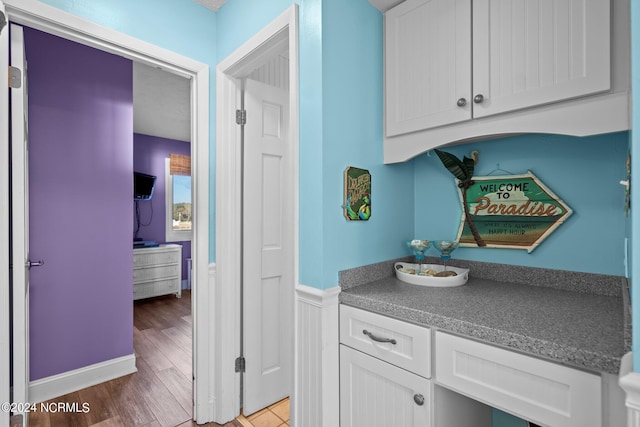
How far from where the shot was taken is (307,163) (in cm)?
137

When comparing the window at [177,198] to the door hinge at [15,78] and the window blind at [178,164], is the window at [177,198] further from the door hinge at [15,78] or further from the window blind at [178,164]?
the door hinge at [15,78]

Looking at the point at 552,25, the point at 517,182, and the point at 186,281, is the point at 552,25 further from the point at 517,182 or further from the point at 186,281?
the point at 186,281

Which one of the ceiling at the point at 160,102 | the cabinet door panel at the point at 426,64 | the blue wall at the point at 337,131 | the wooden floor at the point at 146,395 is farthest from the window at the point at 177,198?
the cabinet door panel at the point at 426,64

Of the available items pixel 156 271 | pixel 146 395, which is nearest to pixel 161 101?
pixel 156 271

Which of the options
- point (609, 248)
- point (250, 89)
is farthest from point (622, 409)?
Answer: point (250, 89)

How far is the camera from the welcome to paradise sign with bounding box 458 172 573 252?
136 centimetres

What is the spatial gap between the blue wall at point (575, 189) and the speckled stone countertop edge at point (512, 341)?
26.0 inches

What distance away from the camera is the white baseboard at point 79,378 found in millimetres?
2084

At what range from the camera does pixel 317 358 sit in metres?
1.30

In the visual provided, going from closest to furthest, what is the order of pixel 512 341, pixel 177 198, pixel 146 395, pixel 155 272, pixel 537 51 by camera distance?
pixel 512 341 → pixel 537 51 → pixel 146 395 → pixel 155 272 → pixel 177 198

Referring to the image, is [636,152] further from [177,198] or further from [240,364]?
[177,198]

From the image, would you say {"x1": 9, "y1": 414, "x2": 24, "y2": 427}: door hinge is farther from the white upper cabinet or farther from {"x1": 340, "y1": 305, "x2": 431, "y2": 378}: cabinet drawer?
the white upper cabinet

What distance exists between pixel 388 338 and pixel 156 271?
422cm

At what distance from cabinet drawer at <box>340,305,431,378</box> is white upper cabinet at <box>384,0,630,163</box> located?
0.76 metres
